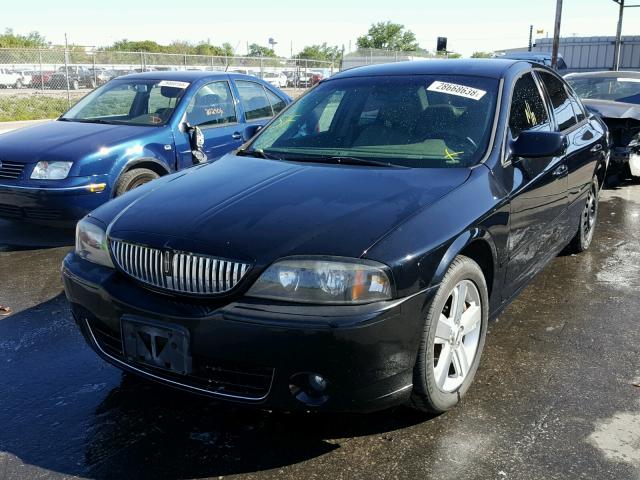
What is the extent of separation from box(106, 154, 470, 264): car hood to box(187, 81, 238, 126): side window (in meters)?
3.53

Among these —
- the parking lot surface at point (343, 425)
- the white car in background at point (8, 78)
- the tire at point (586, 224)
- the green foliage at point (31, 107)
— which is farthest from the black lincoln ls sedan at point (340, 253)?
the white car in background at point (8, 78)

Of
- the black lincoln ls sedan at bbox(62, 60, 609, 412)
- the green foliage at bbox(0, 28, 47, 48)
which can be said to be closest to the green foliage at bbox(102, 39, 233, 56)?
the green foliage at bbox(0, 28, 47, 48)

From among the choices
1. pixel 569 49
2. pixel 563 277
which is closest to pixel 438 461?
pixel 563 277

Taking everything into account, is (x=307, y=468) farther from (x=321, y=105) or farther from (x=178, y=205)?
(x=321, y=105)

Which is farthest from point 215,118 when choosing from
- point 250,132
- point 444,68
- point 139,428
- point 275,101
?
point 139,428

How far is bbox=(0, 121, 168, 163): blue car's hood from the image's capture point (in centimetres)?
575

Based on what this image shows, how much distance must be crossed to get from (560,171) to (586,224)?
168 centimetres

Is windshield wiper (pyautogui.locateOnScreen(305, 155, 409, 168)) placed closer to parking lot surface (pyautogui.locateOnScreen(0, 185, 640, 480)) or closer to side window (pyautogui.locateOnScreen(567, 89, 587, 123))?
parking lot surface (pyautogui.locateOnScreen(0, 185, 640, 480))

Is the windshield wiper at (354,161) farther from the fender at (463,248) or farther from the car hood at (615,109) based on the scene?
the car hood at (615,109)

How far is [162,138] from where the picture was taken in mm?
6367

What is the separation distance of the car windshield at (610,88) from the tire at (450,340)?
690 centimetres

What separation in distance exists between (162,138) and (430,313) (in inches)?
176

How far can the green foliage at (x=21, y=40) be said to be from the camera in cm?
5178

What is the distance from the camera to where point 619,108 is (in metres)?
8.00
